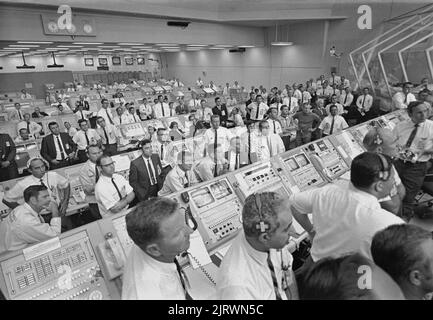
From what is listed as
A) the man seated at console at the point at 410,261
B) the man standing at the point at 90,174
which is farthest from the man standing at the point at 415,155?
the man standing at the point at 90,174

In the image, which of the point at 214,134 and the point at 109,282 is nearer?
the point at 109,282

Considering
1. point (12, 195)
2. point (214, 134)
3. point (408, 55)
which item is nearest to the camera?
point (12, 195)

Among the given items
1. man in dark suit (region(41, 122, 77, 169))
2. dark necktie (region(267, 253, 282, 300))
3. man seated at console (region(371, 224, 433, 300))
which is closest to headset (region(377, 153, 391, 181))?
man seated at console (region(371, 224, 433, 300))

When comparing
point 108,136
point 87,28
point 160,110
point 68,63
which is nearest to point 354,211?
point 108,136

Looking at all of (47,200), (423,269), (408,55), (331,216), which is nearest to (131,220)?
(331,216)

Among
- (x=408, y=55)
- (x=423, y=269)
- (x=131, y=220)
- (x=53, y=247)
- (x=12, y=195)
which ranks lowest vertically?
(x=12, y=195)

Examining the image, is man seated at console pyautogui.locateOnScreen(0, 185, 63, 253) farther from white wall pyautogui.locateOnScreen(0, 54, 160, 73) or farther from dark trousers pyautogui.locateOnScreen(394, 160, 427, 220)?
white wall pyautogui.locateOnScreen(0, 54, 160, 73)

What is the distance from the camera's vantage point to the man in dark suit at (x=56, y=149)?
5.22 metres

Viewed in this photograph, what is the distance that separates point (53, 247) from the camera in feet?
5.63

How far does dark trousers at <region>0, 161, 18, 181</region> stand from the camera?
5.08 m

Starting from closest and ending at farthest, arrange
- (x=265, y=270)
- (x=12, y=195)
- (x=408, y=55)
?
(x=265, y=270) < (x=12, y=195) < (x=408, y=55)

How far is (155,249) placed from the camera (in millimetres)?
1318

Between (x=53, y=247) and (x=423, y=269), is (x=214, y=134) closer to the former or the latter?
(x=53, y=247)

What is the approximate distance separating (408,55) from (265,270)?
9043 mm
